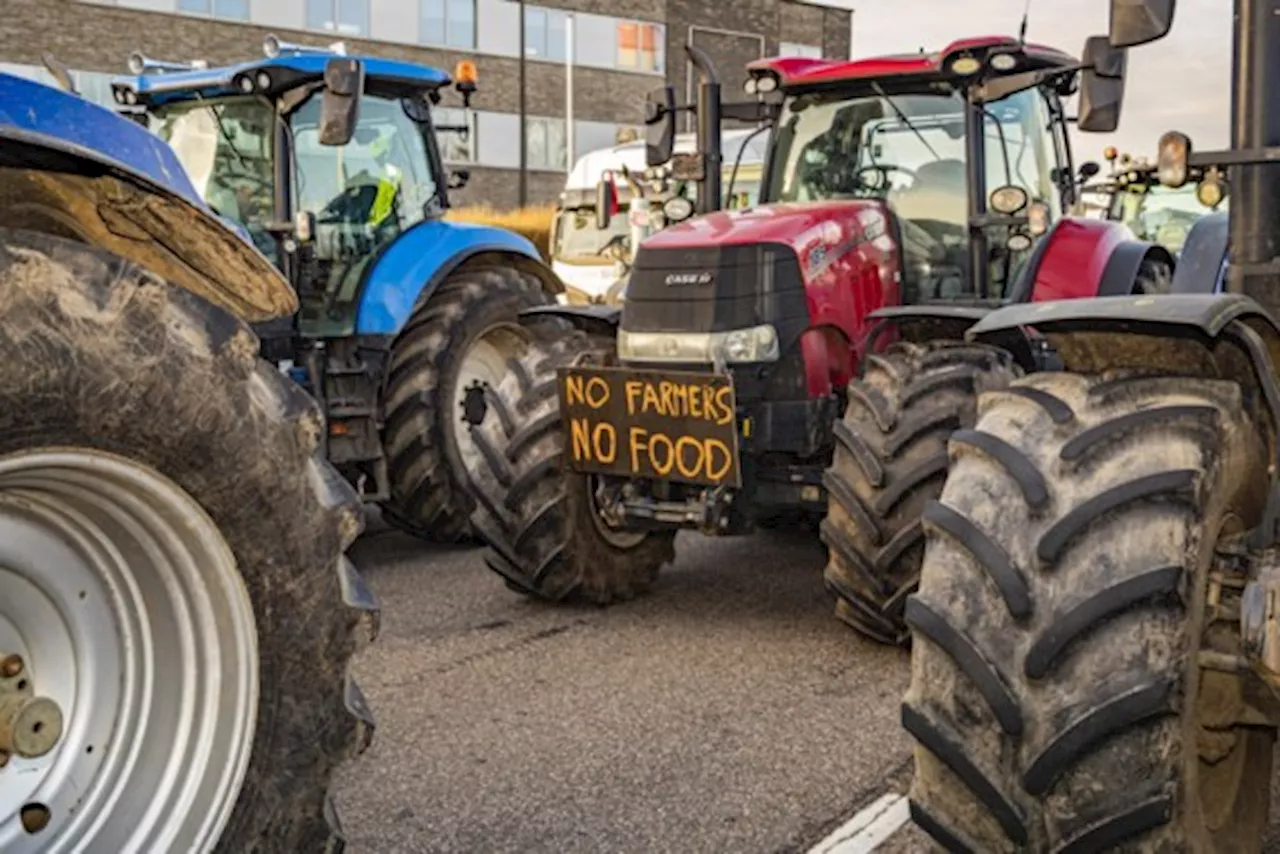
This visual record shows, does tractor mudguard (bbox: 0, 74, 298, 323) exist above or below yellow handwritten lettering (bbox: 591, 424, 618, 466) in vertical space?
above

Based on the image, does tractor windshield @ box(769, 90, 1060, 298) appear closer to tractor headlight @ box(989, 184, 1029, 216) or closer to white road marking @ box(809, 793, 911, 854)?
tractor headlight @ box(989, 184, 1029, 216)

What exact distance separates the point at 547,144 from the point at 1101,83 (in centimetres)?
3301

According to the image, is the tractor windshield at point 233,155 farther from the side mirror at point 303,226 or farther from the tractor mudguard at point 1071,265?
the tractor mudguard at point 1071,265

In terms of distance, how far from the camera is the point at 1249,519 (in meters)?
2.96

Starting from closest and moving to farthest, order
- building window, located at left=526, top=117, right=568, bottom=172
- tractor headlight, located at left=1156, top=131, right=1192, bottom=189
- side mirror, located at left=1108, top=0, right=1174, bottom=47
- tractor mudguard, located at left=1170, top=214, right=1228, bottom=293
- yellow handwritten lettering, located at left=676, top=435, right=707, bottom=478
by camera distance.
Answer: side mirror, located at left=1108, top=0, right=1174, bottom=47 → tractor headlight, located at left=1156, top=131, right=1192, bottom=189 → tractor mudguard, located at left=1170, top=214, right=1228, bottom=293 → yellow handwritten lettering, located at left=676, top=435, right=707, bottom=478 → building window, located at left=526, top=117, right=568, bottom=172

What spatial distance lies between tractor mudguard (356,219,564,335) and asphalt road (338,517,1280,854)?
1.50 m

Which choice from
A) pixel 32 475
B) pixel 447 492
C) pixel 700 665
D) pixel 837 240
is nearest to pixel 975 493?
pixel 32 475

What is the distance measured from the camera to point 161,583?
7.77 ft

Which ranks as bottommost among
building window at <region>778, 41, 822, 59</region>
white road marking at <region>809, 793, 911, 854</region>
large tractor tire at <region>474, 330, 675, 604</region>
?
white road marking at <region>809, 793, 911, 854</region>

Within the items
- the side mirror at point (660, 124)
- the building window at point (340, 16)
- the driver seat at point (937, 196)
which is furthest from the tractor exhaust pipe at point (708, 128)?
the building window at point (340, 16)

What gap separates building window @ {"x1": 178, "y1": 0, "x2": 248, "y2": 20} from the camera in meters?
30.5

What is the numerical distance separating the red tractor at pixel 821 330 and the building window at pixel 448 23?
96.3 feet

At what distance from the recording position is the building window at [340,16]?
3225 cm

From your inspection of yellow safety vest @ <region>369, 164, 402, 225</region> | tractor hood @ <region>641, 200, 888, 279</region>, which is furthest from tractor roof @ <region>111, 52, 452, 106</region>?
tractor hood @ <region>641, 200, 888, 279</region>
